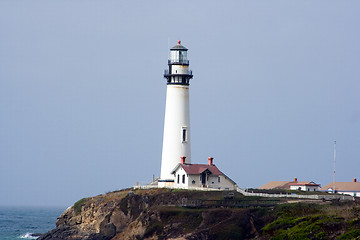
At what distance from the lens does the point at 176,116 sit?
264 ft

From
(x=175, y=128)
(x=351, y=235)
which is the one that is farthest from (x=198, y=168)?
(x=351, y=235)

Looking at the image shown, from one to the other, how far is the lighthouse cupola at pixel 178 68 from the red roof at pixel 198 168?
26.9 ft

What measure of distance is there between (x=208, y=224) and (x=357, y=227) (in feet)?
41.5

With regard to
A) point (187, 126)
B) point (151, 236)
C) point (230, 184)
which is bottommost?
point (151, 236)

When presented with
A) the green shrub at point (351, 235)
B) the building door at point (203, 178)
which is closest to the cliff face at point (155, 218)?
the building door at point (203, 178)

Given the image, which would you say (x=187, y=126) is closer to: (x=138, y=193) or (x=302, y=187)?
(x=138, y=193)

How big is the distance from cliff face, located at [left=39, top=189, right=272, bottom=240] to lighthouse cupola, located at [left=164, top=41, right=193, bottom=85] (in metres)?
11.1

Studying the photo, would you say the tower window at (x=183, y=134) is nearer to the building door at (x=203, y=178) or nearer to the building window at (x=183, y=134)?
the building window at (x=183, y=134)

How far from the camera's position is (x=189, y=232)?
65125 millimetres

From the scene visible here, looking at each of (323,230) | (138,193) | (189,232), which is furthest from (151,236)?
(323,230)

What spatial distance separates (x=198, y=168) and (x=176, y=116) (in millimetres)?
5920

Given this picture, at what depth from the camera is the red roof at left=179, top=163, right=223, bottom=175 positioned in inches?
3034

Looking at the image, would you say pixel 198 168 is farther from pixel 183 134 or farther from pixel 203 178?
pixel 183 134

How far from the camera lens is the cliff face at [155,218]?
64.8 meters
